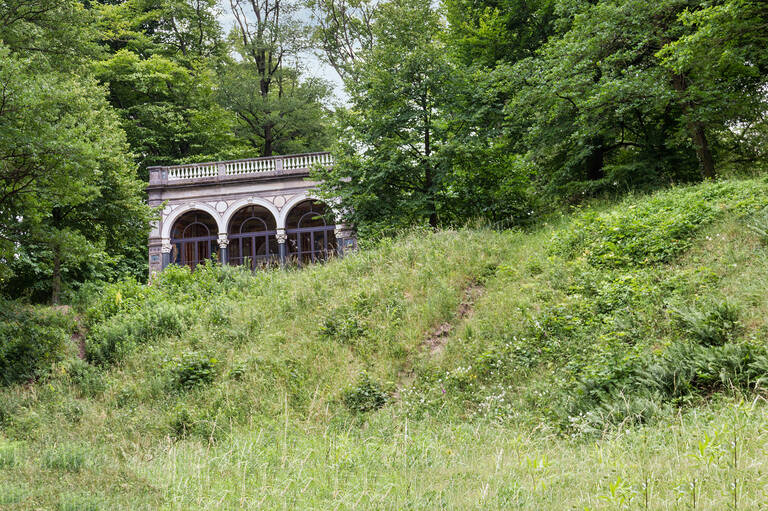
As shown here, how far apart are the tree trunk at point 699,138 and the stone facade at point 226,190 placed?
16.7m

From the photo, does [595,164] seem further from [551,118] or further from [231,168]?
[231,168]

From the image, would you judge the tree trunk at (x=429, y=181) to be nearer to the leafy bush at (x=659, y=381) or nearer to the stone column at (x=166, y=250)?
the leafy bush at (x=659, y=381)

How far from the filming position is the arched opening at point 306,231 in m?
27.4

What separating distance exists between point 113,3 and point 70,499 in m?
36.3

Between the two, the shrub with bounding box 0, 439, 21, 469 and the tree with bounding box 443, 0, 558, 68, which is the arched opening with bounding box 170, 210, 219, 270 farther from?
the shrub with bounding box 0, 439, 21, 469

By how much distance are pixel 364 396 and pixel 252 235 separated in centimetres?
2080

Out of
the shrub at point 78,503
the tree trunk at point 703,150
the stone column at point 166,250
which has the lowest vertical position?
the shrub at point 78,503

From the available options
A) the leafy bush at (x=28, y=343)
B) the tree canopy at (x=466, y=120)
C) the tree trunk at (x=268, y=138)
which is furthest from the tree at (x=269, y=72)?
the leafy bush at (x=28, y=343)

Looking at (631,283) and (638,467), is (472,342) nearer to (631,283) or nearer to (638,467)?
(631,283)

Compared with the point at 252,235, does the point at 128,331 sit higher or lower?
lower

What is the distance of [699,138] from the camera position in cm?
1320

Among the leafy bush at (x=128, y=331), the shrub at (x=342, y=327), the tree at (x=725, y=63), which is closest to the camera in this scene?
the shrub at (x=342, y=327)

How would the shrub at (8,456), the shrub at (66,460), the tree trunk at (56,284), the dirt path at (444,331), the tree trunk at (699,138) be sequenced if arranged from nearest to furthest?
the shrub at (66,460) < the shrub at (8,456) < the dirt path at (444,331) < the tree trunk at (699,138) < the tree trunk at (56,284)

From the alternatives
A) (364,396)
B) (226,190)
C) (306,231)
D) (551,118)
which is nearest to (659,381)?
(364,396)
